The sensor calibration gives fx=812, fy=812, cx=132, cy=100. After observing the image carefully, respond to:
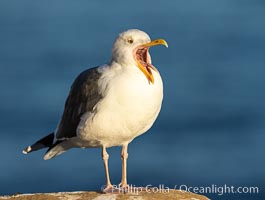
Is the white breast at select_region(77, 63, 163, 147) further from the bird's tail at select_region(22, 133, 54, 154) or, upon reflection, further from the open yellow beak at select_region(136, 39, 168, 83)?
the bird's tail at select_region(22, 133, 54, 154)

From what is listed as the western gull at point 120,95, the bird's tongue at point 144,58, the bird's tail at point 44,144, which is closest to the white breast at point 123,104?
the western gull at point 120,95

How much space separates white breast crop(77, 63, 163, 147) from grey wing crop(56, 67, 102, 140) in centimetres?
15

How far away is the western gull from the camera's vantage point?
11.8m

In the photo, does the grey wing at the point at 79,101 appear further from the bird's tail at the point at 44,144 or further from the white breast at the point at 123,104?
the bird's tail at the point at 44,144

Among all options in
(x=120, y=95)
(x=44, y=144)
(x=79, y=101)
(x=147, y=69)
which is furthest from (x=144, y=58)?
(x=44, y=144)

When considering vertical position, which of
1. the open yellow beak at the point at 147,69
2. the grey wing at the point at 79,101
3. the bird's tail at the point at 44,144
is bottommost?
the bird's tail at the point at 44,144

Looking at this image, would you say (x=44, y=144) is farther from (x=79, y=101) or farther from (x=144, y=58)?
(x=144, y=58)

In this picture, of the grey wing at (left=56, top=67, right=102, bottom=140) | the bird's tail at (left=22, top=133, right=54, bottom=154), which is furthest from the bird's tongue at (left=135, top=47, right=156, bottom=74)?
the bird's tail at (left=22, top=133, right=54, bottom=154)

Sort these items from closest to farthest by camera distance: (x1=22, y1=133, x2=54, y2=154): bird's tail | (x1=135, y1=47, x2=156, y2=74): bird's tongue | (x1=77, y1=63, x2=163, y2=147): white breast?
1. (x1=77, y1=63, x2=163, y2=147): white breast
2. (x1=135, y1=47, x2=156, y2=74): bird's tongue
3. (x1=22, y1=133, x2=54, y2=154): bird's tail

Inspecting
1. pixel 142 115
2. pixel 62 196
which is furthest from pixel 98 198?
pixel 142 115

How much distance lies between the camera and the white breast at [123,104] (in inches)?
464

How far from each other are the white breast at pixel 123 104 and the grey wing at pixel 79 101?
155 millimetres

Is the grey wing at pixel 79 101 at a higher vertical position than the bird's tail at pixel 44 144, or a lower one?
higher

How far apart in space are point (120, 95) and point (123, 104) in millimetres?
139
